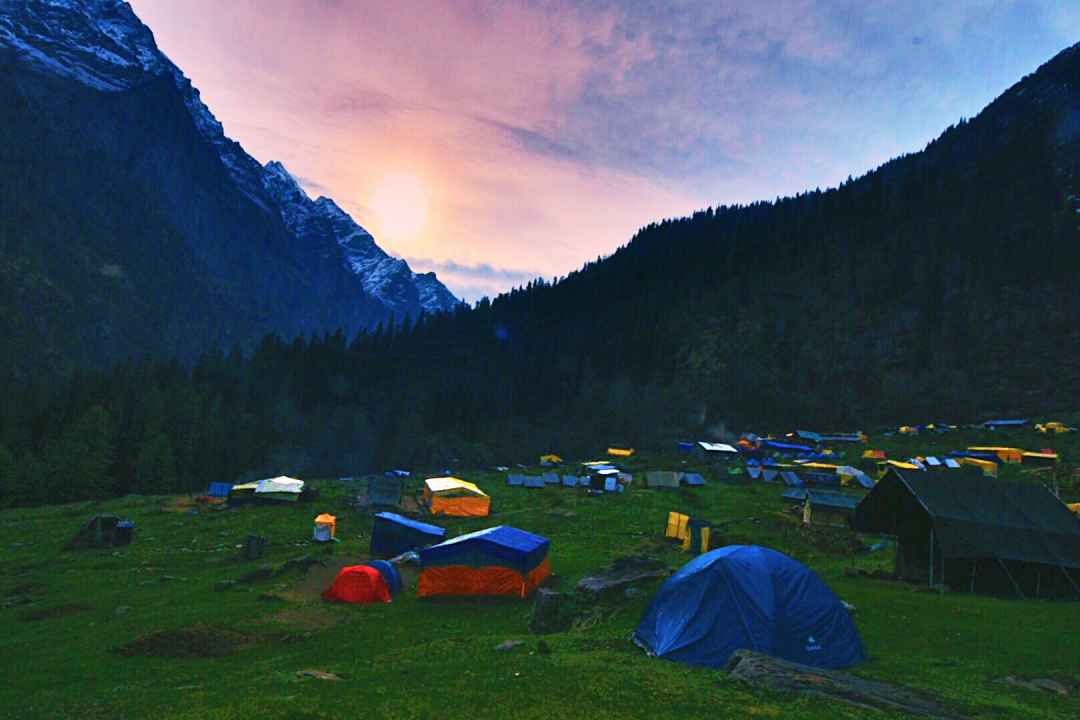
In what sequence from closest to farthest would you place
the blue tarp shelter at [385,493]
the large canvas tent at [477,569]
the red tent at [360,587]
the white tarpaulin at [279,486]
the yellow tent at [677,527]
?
the red tent at [360,587] < the large canvas tent at [477,569] < the yellow tent at [677,527] < the blue tarp shelter at [385,493] < the white tarpaulin at [279,486]

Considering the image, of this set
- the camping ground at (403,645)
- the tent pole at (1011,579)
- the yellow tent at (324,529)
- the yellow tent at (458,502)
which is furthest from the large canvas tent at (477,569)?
the yellow tent at (458,502)

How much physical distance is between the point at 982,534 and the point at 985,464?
6031 cm

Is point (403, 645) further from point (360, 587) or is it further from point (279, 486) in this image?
point (279, 486)

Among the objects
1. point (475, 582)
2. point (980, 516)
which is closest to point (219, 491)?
point (475, 582)

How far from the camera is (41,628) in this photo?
27.0 meters

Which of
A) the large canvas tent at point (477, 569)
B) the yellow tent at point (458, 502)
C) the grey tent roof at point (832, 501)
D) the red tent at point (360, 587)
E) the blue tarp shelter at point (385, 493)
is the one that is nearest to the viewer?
the red tent at point (360, 587)

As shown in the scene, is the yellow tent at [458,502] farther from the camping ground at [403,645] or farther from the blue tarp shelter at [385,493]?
the camping ground at [403,645]

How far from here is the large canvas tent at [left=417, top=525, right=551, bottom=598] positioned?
3045cm

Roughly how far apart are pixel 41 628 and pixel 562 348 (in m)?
165

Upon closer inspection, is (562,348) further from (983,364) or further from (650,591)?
(650,591)

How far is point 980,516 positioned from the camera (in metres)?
30.3

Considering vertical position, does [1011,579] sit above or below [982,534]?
below

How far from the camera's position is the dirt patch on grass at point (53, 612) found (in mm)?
28938

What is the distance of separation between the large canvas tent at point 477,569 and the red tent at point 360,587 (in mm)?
1831
